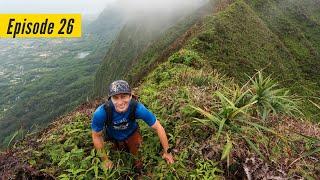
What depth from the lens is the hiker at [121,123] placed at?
666 cm

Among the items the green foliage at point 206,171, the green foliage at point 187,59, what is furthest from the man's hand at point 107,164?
the green foliage at point 187,59

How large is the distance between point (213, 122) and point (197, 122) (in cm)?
38

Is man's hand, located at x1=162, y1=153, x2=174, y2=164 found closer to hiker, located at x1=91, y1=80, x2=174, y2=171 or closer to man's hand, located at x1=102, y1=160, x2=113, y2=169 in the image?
hiker, located at x1=91, y1=80, x2=174, y2=171

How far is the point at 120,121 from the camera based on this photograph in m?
7.11

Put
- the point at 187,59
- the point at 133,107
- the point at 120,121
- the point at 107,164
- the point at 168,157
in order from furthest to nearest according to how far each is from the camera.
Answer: the point at 187,59 → the point at 120,121 → the point at 133,107 → the point at 168,157 → the point at 107,164

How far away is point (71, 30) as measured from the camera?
105 ft

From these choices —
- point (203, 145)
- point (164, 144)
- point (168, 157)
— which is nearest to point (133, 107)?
point (164, 144)

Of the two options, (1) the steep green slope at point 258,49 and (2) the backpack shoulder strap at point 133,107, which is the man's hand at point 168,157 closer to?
(2) the backpack shoulder strap at point 133,107

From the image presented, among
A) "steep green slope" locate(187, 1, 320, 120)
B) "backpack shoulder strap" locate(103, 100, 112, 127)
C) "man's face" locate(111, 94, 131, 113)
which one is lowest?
"steep green slope" locate(187, 1, 320, 120)

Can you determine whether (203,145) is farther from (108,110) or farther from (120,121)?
(108,110)

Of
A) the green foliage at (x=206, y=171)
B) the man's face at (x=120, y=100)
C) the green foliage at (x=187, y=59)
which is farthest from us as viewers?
the green foliage at (x=187, y=59)

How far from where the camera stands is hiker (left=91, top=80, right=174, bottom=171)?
6.66 meters

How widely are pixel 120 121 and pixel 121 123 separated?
0.05m

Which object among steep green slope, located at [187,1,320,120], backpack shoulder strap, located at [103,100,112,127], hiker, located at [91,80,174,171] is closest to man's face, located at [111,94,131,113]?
Result: hiker, located at [91,80,174,171]
